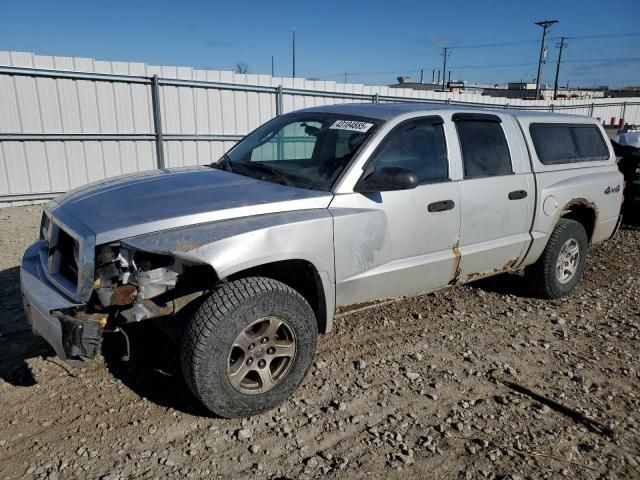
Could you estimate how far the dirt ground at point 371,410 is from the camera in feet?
8.44

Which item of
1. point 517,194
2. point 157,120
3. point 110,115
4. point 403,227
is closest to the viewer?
point 403,227

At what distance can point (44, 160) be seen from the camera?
27.6 feet

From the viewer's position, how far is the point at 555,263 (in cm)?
480

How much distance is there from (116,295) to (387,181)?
5.84ft

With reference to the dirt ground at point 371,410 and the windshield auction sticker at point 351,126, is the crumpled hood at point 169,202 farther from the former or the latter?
the dirt ground at point 371,410

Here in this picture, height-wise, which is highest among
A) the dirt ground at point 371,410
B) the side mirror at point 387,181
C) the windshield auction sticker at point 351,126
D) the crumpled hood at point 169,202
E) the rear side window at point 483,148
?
the windshield auction sticker at point 351,126

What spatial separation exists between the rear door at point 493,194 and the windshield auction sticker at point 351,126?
2.81 ft

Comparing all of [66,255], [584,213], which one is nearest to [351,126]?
[66,255]

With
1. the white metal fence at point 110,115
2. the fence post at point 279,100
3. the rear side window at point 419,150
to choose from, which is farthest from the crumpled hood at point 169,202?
the fence post at point 279,100

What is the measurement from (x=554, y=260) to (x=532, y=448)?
2.52 metres

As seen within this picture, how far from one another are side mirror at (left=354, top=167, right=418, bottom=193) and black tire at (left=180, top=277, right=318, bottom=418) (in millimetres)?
888

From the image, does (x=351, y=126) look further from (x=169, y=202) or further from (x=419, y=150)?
(x=169, y=202)

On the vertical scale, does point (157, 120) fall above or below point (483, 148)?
above

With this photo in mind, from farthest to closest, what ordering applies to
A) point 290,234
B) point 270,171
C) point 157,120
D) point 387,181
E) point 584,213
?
point 157,120 → point 584,213 → point 270,171 → point 387,181 → point 290,234
